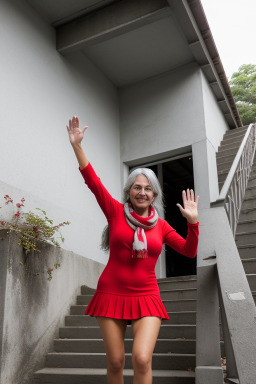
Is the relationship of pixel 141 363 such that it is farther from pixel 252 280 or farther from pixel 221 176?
pixel 221 176

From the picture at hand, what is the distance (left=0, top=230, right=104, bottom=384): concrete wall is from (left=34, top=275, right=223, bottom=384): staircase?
0.48 ft

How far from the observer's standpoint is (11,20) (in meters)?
5.68

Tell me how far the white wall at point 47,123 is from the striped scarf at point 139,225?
2.85m

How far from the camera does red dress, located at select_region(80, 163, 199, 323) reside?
2.30 m

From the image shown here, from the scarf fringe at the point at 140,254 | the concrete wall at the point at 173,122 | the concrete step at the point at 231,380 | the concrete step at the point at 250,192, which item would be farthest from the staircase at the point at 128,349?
the concrete wall at the point at 173,122

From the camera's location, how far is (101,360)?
415cm

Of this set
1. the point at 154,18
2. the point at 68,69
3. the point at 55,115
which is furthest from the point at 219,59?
the point at 55,115

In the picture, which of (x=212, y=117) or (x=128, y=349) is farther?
(x=212, y=117)

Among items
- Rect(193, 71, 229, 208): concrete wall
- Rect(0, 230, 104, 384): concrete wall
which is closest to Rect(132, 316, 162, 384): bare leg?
Rect(0, 230, 104, 384): concrete wall

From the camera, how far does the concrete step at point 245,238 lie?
5133 millimetres

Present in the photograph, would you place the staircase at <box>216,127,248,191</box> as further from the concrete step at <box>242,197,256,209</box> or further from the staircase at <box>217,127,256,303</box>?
the concrete step at <box>242,197,256,209</box>

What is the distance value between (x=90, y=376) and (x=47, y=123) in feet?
12.3

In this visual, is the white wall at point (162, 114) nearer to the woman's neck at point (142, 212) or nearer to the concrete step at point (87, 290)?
the concrete step at point (87, 290)

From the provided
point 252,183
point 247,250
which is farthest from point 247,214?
point 252,183
